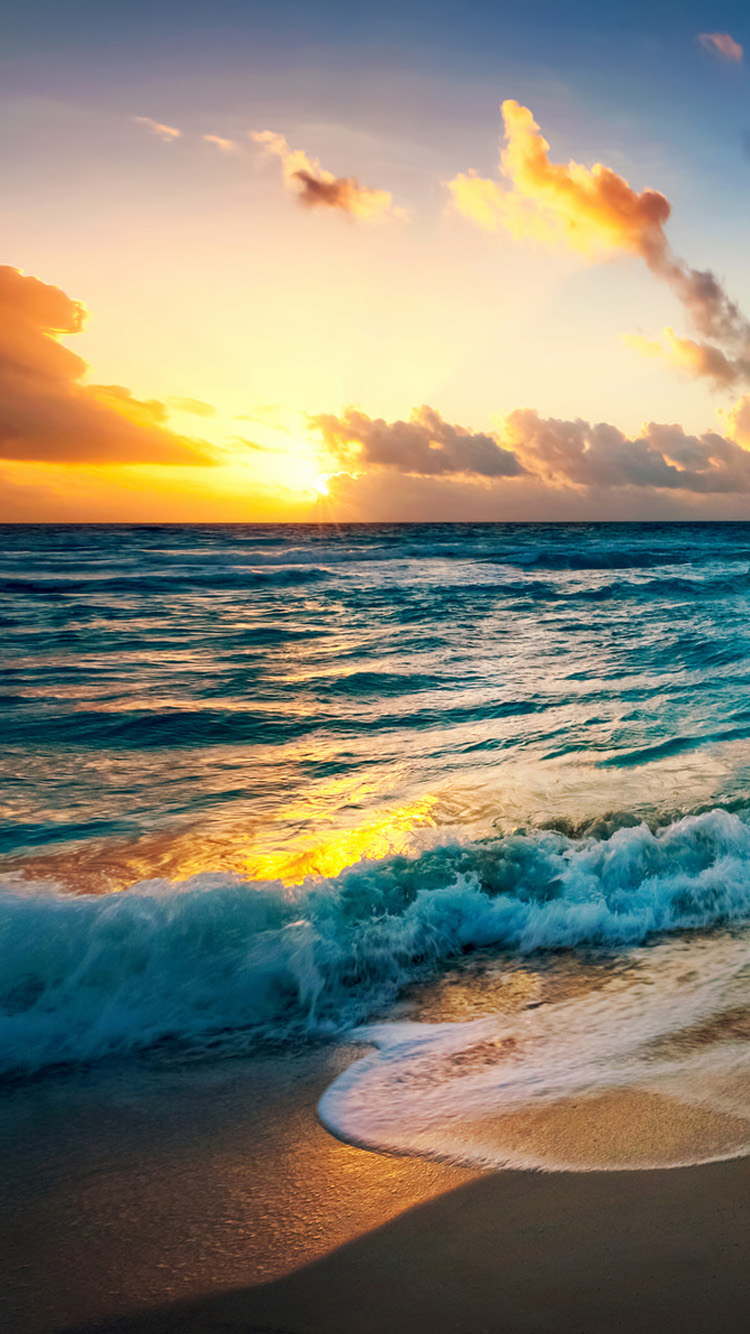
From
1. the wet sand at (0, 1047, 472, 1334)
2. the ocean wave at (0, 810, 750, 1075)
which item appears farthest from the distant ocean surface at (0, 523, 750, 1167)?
the wet sand at (0, 1047, 472, 1334)

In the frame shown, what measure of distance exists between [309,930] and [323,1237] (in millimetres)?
1890

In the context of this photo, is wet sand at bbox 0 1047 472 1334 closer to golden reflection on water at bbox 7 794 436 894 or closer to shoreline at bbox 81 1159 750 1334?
shoreline at bbox 81 1159 750 1334

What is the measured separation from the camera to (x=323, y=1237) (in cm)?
233

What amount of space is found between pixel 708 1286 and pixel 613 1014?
5.01ft

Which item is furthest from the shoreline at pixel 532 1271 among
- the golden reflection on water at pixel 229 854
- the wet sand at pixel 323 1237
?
the golden reflection on water at pixel 229 854

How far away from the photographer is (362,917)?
4.46 meters

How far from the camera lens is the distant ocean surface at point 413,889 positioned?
122 inches

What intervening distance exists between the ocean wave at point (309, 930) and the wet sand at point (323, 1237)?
715 mm

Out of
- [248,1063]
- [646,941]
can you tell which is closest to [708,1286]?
[248,1063]

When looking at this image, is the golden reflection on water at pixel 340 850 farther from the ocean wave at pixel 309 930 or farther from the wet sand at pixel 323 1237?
the wet sand at pixel 323 1237

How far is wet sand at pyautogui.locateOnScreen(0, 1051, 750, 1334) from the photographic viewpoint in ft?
6.68

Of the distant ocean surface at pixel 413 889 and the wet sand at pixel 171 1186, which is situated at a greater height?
the distant ocean surface at pixel 413 889

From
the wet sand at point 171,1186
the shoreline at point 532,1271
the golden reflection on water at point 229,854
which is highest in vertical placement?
the golden reflection on water at point 229,854

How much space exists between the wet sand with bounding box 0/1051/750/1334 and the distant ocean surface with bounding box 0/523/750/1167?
0.20m
